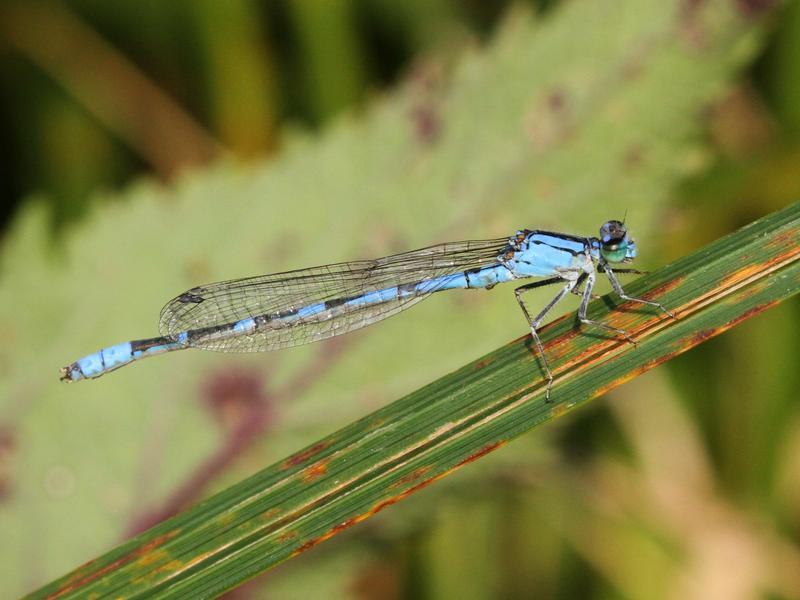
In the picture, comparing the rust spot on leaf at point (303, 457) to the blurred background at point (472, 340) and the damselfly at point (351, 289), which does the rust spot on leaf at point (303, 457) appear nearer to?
the blurred background at point (472, 340)

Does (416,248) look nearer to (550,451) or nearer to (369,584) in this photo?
(550,451)

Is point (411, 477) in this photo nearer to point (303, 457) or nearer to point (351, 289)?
point (303, 457)

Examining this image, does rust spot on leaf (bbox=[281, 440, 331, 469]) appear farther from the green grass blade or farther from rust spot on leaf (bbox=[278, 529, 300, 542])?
rust spot on leaf (bbox=[278, 529, 300, 542])

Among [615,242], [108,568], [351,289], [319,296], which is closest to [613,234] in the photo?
[615,242]

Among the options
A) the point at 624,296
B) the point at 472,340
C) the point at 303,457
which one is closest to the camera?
the point at 303,457

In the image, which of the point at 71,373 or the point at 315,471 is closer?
the point at 315,471
